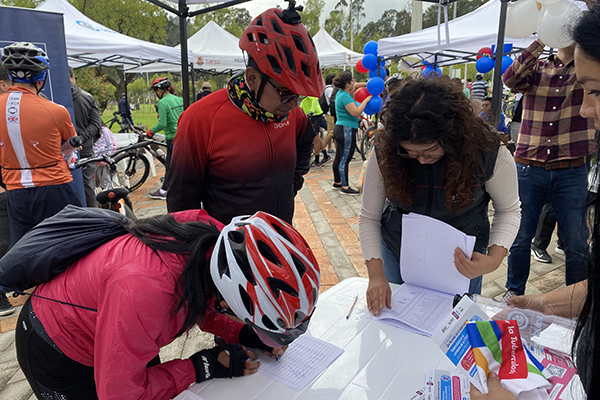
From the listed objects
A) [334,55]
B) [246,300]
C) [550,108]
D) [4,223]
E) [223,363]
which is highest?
[334,55]

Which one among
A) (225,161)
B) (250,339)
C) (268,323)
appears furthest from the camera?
(225,161)

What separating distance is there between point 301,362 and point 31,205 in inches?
95.7

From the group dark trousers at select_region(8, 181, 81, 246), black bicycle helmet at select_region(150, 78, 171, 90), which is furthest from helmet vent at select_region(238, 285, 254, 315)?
black bicycle helmet at select_region(150, 78, 171, 90)

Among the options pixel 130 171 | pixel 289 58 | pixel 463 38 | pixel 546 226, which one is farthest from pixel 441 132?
pixel 130 171

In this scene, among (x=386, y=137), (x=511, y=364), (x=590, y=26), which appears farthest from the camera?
(x=386, y=137)

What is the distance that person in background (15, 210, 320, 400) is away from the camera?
90 centimetres

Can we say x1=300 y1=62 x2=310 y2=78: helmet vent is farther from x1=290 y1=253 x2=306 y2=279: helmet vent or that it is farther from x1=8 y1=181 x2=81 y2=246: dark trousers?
x1=8 y1=181 x2=81 y2=246: dark trousers

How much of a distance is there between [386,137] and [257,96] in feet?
1.85

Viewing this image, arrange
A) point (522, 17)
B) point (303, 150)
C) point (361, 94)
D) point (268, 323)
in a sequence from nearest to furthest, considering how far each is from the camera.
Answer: point (268, 323), point (303, 150), point (522, 17), point (361, 94)

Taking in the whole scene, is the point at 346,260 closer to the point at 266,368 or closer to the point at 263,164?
the point at 263,164

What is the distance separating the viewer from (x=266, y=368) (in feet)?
3.89

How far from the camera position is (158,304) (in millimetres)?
933

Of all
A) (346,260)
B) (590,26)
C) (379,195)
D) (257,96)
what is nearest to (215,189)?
(257,96)

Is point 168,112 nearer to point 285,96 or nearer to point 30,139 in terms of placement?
point 30,139
